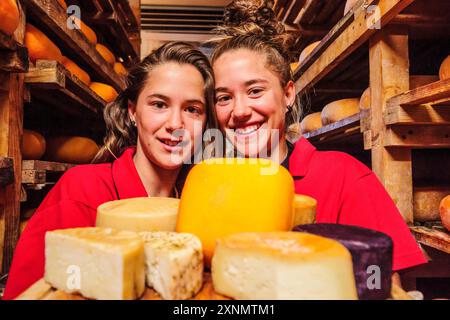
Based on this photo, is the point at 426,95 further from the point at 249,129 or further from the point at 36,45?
the point at 36,45

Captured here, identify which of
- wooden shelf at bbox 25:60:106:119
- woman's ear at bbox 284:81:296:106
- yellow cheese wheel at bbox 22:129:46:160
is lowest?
yellow cheese wheel at bbox 22:129:46:160

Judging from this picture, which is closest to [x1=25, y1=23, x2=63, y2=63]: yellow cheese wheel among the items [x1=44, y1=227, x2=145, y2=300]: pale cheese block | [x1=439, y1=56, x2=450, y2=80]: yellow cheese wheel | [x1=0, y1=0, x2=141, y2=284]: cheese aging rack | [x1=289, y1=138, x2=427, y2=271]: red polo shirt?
[x1=0, y1=0, x2=141, y2=284]: cheese aging rack

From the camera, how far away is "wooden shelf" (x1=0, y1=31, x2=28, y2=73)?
1.18m

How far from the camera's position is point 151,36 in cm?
341

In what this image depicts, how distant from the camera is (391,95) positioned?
4.70 ft

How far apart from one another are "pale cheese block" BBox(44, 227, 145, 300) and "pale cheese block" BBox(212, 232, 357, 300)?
0.11 m

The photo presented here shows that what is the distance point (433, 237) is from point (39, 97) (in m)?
2.10

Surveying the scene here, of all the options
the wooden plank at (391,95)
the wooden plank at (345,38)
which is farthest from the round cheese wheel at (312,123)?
the wooden plank at (391,95)

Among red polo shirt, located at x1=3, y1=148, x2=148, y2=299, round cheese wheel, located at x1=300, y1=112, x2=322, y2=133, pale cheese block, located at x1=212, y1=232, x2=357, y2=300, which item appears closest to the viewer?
pale cheese block, located at x1=212, y1=232, x2=357, y2=300

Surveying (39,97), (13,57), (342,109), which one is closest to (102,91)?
(39,97)

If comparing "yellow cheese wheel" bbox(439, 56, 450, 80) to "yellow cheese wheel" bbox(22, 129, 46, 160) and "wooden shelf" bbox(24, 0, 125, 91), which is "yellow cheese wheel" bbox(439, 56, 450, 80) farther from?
"yellow cheese wheel" bbox(22, 129, 46, 160)

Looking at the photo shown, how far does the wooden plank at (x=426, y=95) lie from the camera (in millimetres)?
1083

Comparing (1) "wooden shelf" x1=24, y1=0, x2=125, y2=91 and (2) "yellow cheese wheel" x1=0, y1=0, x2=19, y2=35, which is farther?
(1) "wooden shelf" x1=24, y1=0, x2=125, y2=91
